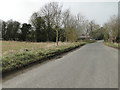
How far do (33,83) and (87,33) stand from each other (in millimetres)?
56806

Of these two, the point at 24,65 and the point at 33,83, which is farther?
the point at 24,65

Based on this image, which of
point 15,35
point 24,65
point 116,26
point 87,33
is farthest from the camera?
point 87,33

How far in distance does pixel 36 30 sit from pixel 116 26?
28.8m

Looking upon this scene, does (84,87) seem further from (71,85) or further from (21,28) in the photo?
(21,28)

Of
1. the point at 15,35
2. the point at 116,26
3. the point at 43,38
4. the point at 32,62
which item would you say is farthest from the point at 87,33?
the point at 32,62

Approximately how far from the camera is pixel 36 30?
4416 cm

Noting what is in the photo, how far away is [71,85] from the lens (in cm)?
350

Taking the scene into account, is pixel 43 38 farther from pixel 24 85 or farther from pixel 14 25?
pixel 24 85

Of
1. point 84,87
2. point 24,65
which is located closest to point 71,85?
point 84,87

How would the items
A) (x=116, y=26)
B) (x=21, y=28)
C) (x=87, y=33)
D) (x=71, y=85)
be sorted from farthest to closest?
(x=87, y=33), (x=21, y=28), (x=116, y=26), (x=71, y=85)

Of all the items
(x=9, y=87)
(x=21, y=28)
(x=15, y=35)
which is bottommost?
(x=9, y=87)

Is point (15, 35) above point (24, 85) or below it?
above

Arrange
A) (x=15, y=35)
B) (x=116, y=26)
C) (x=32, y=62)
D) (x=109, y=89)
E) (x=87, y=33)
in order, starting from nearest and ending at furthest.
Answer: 1. (x=109, y=89)
2. (x=32, y=62)
3. (x=116, y=26)
4. (x=15, y=35)
5. (x=87, y=33)

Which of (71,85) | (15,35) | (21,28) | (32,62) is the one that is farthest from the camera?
(21,28)
